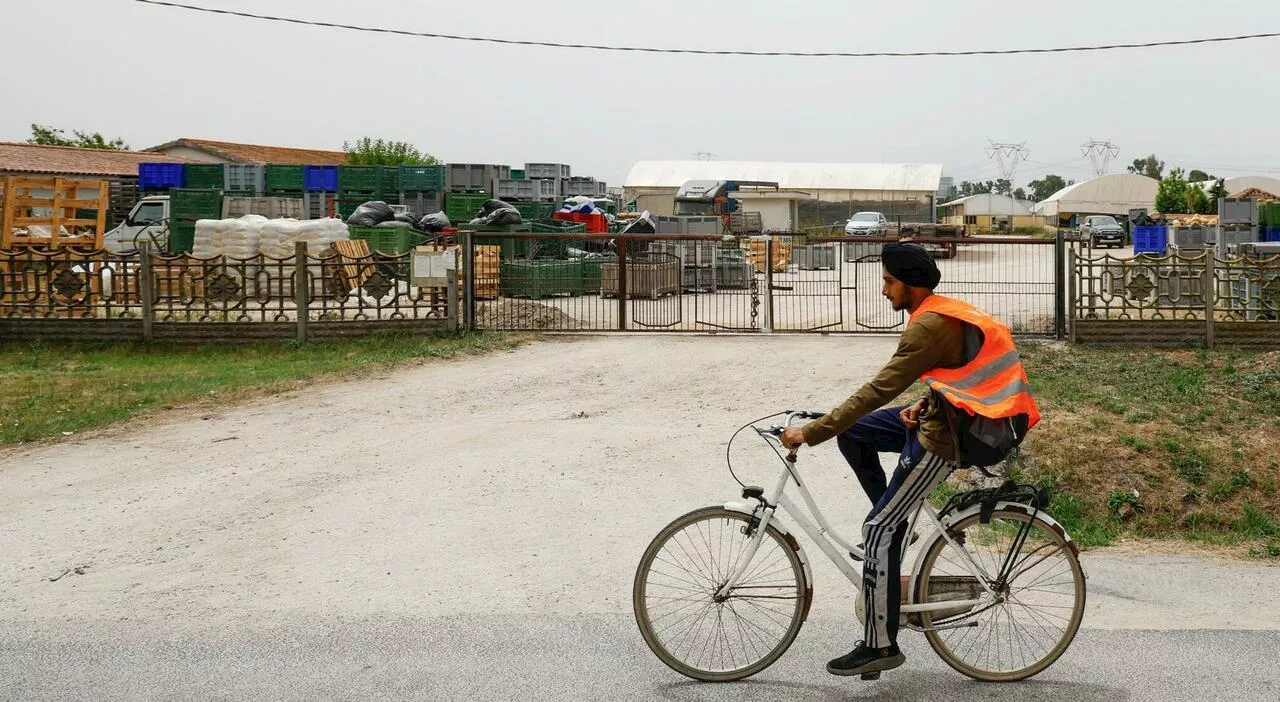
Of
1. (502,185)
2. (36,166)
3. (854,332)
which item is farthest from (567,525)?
(36,166)

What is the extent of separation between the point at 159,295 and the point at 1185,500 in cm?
1444

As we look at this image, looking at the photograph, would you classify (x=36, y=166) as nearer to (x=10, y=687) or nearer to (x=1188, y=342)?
(x=1188, y=342)

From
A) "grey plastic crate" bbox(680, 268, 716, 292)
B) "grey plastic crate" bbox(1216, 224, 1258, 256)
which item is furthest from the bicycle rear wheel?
"grey plastic crate" bbox(1216, 224, 1258, 256)

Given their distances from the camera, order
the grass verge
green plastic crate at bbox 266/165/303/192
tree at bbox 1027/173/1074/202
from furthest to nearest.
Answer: tree at bbox 1027/173/1074/202 → green plastic crate at bbox 266/165/303/192 → the grass verge

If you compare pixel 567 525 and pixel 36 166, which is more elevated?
pixel 36 166

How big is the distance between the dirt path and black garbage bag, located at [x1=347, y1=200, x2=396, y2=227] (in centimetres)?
1339

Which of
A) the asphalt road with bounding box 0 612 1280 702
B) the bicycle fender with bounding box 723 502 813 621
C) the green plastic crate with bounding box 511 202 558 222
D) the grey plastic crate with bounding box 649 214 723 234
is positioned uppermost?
the green plastic crate with bounding box 511 202 558 222

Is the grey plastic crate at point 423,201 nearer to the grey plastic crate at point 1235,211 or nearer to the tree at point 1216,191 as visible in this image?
the grey plastic crate at point 1235,211

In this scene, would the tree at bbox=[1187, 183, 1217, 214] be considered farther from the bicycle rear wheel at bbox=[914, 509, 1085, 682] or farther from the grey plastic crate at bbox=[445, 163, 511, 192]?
the bicycle rear wheel at bbox=[914, 509, 1085, 682]

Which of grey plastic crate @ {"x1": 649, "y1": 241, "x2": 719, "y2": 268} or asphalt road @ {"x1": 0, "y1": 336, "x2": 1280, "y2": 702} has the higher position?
grey plastic crate @ {"x1": 649, "y1": 241, "x2": 719, "y2": 268}

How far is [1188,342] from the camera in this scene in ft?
56.2

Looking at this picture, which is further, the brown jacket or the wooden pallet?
the wooden pallet

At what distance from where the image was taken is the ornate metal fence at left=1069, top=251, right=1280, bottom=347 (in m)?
17.0

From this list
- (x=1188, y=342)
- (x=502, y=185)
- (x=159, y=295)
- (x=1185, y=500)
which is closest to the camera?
(x=1185, y=500)
